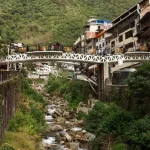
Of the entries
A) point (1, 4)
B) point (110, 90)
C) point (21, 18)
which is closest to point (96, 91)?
point (110, 90)

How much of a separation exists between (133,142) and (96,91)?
2318 centimetres

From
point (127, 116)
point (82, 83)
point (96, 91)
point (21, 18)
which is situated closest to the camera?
point (127, 116)

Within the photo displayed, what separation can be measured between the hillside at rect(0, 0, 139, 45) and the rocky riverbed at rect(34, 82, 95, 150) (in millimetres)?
55949

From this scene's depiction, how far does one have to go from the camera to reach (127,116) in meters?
24.1

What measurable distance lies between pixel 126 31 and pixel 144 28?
9255mm

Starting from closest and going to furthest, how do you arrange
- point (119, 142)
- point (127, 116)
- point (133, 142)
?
1. point (133, 142)
2. point (119, 142)
3. point (127, 116)

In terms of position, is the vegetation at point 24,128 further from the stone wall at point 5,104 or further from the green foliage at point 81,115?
the green foliage at point 81,115

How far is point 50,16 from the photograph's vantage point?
11769 cm

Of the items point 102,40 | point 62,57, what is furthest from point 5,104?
point 102,40

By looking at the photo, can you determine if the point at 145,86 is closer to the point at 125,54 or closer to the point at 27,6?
the point at 125,54

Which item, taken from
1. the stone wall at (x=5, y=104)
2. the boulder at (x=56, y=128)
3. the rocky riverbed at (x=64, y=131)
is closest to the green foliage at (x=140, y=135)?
the rocky riverbed at (x=64, y=131)

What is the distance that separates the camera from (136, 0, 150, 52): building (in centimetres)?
3871

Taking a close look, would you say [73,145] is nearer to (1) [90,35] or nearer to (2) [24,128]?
(2) [24,128]

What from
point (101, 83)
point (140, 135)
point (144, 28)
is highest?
point (144, 28)
